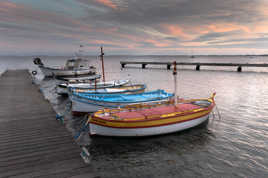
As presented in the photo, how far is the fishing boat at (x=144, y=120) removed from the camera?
11.5 meters

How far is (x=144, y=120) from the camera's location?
454 inches

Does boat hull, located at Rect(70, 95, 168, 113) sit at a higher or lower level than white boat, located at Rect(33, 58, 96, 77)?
lower

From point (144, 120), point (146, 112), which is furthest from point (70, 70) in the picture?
point (144, 120)

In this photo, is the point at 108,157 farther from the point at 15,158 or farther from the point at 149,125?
the point at 15,158

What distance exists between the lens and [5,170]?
5.93 m

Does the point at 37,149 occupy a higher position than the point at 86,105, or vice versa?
the point at 86,105

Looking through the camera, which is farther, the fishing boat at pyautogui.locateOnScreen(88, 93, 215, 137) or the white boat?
the white boat

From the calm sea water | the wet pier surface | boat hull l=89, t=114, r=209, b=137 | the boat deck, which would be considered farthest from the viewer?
the boat deck

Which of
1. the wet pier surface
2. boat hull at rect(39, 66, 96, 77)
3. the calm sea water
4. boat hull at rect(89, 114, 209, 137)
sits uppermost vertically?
boat hull at rect(39, 66, 96, 77)

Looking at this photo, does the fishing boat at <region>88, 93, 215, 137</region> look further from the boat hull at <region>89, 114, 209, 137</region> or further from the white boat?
the white boat

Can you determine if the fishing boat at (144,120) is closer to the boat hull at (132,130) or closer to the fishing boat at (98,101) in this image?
the boat hull at (132,130)

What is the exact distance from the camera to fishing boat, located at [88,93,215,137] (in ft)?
37.7

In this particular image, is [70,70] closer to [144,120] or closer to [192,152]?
[144,120]

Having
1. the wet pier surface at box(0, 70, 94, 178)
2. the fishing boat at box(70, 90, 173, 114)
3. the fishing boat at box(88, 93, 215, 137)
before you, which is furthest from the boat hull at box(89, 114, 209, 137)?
the fishing boat at box(70, 90, 173, 114)
